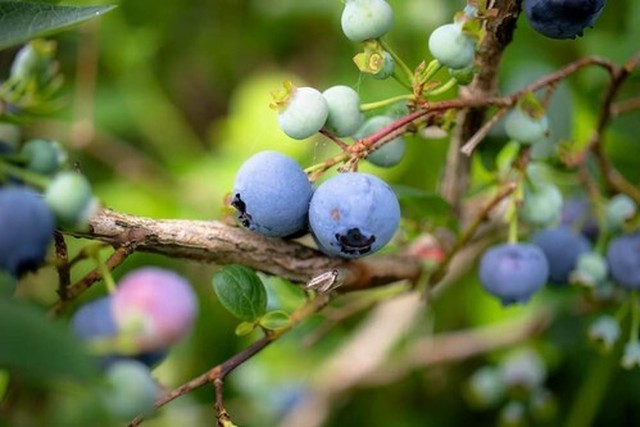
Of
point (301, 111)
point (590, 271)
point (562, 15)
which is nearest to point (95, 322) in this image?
point (301, 111)

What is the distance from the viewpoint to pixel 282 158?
1.13 m

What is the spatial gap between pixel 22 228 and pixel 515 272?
81 centimetres

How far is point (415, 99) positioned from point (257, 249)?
0.29m

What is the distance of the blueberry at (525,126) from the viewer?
1.34m

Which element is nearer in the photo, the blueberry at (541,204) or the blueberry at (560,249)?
the blueberry at (541,204)

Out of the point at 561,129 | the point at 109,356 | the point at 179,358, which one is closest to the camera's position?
the point at 109,356

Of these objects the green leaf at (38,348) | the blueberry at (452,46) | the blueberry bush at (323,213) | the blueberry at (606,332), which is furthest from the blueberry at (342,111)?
the blueberry at (606,332)

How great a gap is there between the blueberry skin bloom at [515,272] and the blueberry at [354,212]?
387mm

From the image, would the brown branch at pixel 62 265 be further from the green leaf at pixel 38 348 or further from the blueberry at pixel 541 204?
the blueberry at pixel 541 204

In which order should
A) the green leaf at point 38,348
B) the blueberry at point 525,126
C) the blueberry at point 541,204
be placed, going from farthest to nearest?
the blueberry at point 541,204 → the blueberry at point 525,126 → the green leaf at point 38,348

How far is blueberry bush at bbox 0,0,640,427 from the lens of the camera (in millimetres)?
1060

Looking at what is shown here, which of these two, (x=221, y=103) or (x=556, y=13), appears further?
(x=221, y=103)

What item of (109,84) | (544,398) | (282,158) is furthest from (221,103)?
(282,158)

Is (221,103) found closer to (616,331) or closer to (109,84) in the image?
(109,84)
